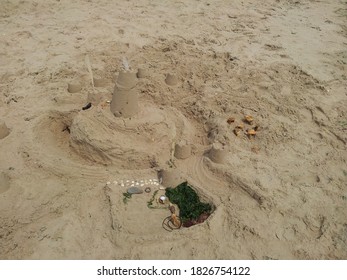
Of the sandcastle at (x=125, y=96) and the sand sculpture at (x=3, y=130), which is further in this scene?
the sand sculpture at (x=3, y=130)

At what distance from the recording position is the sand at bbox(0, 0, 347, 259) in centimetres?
360

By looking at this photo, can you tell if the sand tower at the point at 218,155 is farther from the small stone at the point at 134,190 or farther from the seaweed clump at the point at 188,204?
the small stone at the point at 134,190

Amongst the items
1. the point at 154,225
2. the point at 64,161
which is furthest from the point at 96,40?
the point at 154,225

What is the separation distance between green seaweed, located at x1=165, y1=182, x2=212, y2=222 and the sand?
0.11 metres

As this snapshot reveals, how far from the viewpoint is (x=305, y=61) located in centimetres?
677

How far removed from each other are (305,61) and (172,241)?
507cm

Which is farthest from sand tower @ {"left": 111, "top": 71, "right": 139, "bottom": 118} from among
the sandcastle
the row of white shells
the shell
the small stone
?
the shell

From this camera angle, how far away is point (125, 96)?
448 centimetres

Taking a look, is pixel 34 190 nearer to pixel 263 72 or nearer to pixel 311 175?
pixel 311 175

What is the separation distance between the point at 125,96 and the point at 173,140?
0.98 metres

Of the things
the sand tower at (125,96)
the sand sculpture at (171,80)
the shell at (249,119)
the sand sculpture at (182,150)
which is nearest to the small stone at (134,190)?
the sand sculpture at (182,150)

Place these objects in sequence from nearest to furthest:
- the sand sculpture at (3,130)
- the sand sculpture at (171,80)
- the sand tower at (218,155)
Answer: the sand tower at (218,155) → the sand sculpture at (3,130) → the sand sculpture at (171,80)

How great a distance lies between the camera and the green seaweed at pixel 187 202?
3889 mm

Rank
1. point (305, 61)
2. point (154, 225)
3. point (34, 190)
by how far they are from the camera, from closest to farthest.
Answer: point (154, 225)
point (34, 190)
point (305, 61)
